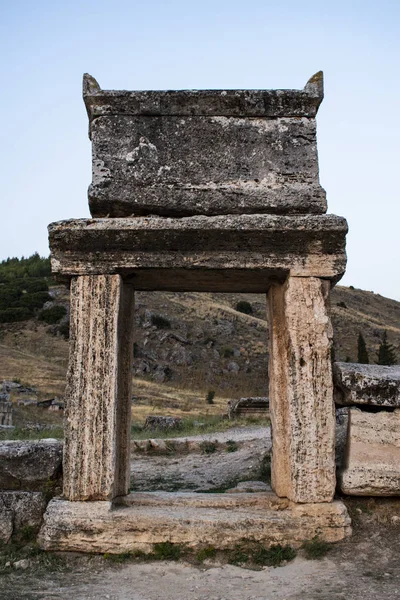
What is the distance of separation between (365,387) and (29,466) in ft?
9.31

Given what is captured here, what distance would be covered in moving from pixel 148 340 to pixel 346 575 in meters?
29.2

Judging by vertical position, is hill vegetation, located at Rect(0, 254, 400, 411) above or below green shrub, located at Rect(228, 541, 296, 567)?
above

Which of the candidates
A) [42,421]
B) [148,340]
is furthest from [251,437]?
[148,340]

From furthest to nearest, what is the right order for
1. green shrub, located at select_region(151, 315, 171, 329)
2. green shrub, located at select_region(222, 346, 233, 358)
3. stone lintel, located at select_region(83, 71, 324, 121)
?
green shrub, located at select_region(151, 315, 171, 329) < green shrub, located at select_region(222, 346, 233, 358) < stone lintel, located at select_region(83, 71, 324, 121)

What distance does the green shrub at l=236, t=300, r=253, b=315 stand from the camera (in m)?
41.7

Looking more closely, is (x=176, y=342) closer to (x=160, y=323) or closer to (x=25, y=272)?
(x=160, y=323)

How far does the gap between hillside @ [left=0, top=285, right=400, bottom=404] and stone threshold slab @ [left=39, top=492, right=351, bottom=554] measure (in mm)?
18081

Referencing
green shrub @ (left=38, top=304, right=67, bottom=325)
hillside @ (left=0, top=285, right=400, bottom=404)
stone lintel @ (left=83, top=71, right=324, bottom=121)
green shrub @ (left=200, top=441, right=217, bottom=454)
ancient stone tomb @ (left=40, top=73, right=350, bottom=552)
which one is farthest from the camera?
green shrub @ (left=38, top=304, right=67, bottom=325)

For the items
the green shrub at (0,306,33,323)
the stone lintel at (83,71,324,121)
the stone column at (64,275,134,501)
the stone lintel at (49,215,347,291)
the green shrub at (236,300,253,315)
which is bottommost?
the stone column at (64,275,134,501)

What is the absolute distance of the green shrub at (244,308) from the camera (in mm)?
41737

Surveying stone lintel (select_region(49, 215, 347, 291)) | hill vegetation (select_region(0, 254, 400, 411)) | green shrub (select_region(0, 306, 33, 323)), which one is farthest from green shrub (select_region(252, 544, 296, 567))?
green shrub (select_region(0, 306, 33, 323))

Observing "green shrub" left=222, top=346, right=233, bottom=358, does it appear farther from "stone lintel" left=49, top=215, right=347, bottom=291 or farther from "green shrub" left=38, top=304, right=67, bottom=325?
"stone lintel" left=49, top=215, right=347, bottom=291

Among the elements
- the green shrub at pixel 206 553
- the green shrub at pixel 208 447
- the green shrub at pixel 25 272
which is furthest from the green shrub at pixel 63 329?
→ the green shrub at pixel 206 553

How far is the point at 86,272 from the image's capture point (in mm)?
4598
